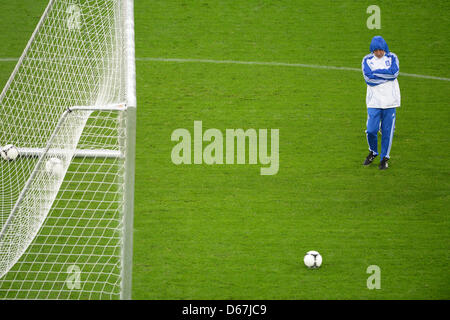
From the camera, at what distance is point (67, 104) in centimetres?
820

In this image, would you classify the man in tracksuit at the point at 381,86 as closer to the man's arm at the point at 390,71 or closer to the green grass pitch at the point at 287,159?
the man's arm at the point at 390,71

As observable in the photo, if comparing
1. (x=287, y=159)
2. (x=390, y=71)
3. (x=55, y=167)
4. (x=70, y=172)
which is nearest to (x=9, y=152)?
(x=70, y=172)

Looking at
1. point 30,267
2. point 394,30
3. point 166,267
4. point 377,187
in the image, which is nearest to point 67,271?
point 30,267

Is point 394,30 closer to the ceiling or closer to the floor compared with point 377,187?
closer to the ceiling

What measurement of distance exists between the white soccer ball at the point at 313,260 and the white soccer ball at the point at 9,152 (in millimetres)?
3889

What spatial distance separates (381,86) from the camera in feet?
29.0

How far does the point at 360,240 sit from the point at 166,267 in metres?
2.13

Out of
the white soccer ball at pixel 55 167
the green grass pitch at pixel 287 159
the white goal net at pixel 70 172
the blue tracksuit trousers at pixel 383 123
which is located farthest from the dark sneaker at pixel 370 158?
the white soccer ball at pixel 55 167

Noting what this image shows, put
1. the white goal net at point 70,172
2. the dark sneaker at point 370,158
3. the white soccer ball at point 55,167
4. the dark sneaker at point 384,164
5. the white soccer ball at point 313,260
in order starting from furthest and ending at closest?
the dark sneaker at point 370,158 < the dark sneaker at point 384,164 < the white soccer ball at point 313,260 < the white soccer ball at point 55,167 < the white goal net at point 70,172

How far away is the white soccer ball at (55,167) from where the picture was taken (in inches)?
249

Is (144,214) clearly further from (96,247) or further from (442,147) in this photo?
(442,147)

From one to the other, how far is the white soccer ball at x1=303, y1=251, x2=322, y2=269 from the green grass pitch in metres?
0.08

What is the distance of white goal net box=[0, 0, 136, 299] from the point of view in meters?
6.02
